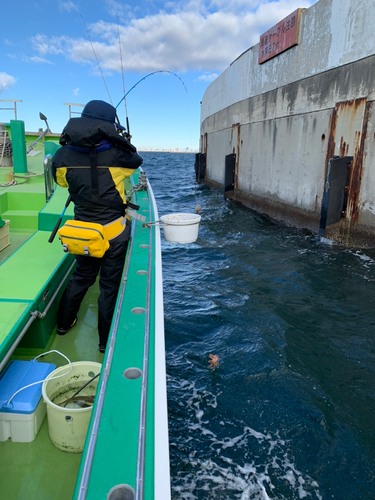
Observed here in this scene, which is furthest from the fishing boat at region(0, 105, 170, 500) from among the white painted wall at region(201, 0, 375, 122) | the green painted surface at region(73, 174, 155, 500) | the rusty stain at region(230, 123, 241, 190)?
the rusty stain at region(230, 123, 241, 190)

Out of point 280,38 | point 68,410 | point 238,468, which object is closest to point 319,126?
point 280,38

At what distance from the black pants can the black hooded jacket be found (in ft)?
0.85

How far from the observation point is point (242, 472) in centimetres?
247

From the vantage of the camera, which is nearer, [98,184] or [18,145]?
[98,184]

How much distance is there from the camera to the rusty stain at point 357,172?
648 centimetres

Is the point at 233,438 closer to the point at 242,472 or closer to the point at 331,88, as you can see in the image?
the point at 242,472

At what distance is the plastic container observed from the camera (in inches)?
77.0

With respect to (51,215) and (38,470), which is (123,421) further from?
(51,215)

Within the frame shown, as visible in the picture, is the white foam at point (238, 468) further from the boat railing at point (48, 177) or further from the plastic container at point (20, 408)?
the boat railing at point (48, 177)

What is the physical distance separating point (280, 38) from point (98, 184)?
30.1ft

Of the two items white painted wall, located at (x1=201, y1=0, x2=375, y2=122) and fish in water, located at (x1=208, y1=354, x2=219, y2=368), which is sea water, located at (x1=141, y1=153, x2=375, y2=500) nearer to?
fish in water, located at (x1=208, y1=354, x2=219, y2=368)

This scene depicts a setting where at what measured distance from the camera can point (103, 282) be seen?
9.49 ft

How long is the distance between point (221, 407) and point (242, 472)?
2.02 feet

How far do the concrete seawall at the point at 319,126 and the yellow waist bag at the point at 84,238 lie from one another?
570cm
